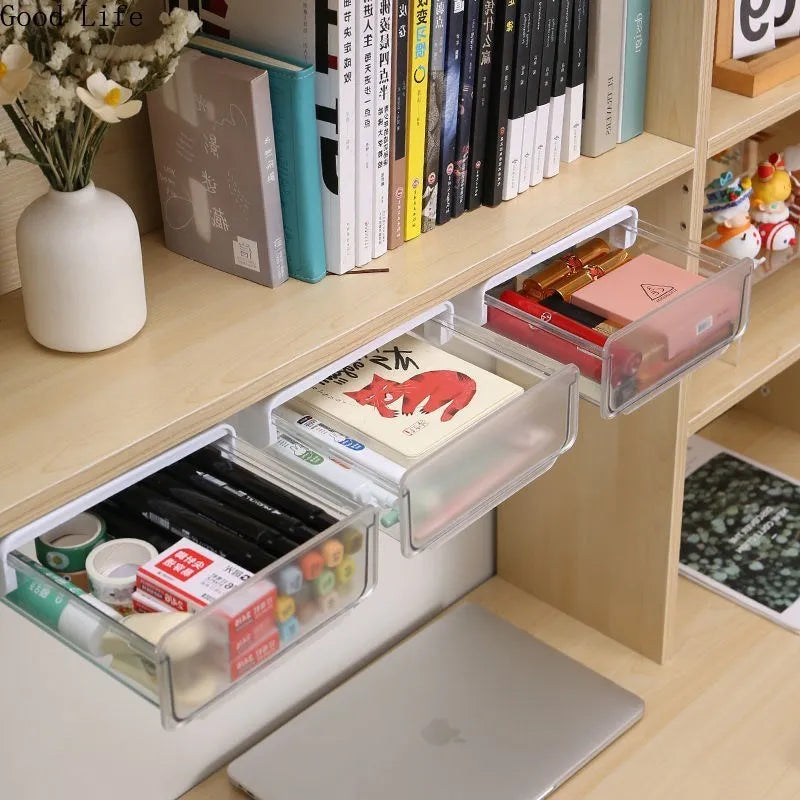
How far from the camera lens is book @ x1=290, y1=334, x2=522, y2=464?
110 centimetres

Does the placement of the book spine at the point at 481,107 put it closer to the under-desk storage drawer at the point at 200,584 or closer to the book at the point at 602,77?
the book at the point at 602,77

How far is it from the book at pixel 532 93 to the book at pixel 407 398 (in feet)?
0.67

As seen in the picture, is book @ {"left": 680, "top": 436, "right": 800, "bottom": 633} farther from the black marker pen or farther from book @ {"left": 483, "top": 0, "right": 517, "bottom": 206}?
the black marker pen

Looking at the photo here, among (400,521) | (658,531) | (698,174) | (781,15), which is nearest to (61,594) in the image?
(400,521)

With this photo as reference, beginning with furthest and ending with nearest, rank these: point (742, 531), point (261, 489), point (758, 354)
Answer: point (742, 531), point (758, 354), point (261, 489)

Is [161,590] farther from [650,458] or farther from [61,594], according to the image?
[650,458]

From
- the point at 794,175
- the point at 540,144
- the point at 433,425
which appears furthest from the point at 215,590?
the point at 794,175

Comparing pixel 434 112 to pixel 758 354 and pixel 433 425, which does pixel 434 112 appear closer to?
pixel 433 425

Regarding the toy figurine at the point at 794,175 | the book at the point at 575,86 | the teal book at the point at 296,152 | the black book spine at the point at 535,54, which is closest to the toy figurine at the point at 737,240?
the toy figurine at the point at 794,175

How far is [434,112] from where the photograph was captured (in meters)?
1.15

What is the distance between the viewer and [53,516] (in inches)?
37.4

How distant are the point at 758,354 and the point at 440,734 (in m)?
0.63

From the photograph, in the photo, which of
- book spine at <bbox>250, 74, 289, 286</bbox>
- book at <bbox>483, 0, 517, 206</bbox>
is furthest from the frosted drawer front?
book spine at <bbox>250, 74, 289, 286</bbox>

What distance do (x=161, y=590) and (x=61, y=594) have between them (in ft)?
0.23
